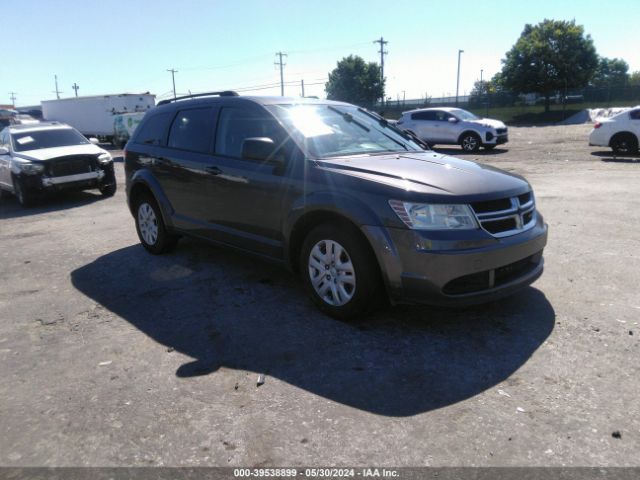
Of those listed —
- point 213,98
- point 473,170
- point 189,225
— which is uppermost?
point 213,98

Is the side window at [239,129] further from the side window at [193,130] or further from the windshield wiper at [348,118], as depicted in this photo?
the windshield wiper at [348,118]

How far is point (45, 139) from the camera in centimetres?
1131

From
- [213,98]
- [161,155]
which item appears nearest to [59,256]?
[161,155]

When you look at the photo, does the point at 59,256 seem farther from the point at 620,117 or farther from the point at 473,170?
the point at 620,117

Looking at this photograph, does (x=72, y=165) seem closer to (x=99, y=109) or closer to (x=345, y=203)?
(x=345, y=203)

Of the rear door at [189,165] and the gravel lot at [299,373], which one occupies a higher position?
the rear door at [189,165]

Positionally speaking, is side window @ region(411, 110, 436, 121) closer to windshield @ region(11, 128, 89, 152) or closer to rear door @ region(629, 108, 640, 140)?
rear door @ region(629, 108, 640, 140)

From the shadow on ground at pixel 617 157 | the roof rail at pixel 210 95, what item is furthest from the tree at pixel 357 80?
the roof rail at pixel 210 95

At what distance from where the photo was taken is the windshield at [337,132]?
170 inches

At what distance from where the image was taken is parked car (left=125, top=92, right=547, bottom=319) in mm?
3414

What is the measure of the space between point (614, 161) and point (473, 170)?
1289 cm

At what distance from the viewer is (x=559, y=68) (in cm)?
4497

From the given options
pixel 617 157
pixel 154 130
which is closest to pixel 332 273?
pixel 154 130

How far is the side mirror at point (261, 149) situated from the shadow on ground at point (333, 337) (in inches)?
51.1
